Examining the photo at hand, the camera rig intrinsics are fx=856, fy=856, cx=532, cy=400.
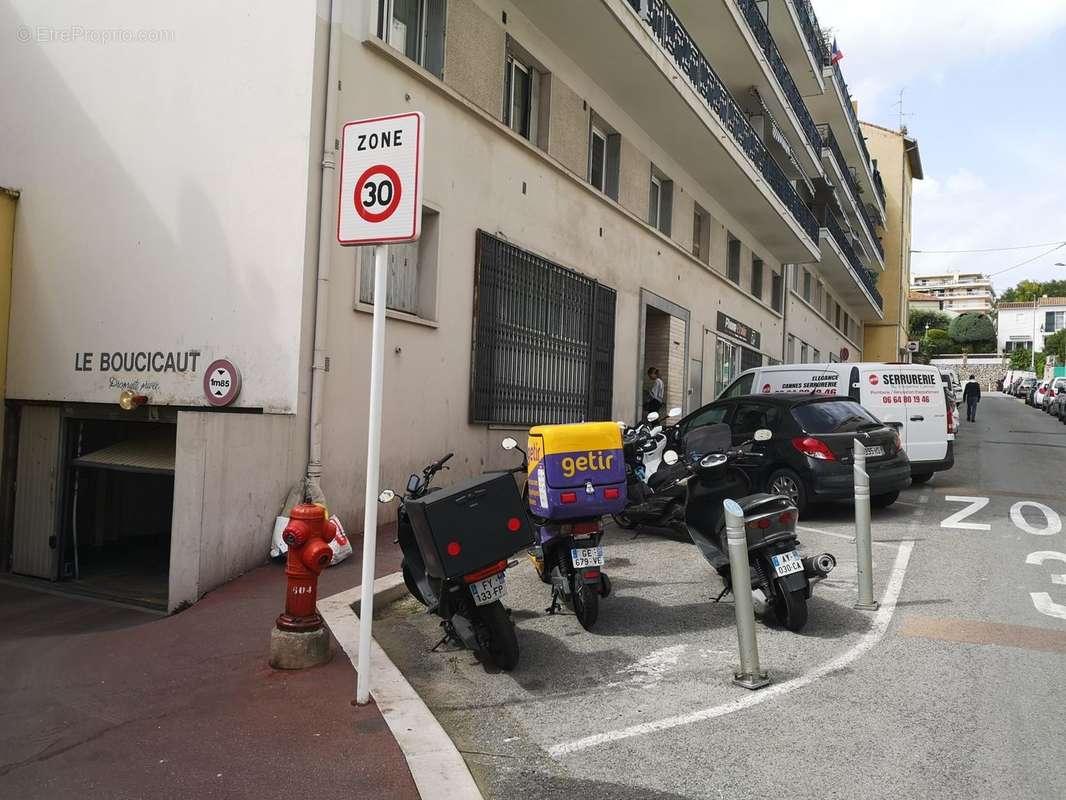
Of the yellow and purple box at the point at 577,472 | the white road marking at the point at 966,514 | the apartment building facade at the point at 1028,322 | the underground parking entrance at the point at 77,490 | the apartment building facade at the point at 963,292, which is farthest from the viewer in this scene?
the apartment building facade at the point at 963,292

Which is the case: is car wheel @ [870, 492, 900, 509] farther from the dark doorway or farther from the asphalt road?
the dark doorway

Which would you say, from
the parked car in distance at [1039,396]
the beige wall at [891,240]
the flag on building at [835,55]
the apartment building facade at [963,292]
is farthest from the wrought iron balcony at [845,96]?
the apartment building facade at [963,292]

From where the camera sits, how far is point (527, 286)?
477 inches

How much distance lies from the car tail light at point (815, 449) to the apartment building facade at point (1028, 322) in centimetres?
10600

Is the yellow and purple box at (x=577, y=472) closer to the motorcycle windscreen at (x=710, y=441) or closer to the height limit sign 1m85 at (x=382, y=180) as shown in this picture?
the motorcycle windscreen at (x=710, y=441)

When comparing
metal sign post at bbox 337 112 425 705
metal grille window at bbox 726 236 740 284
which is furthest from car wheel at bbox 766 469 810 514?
metal grille window at bbox 726 236 740 284

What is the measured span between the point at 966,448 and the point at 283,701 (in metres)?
21.2

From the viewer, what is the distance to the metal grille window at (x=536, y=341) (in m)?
11.1

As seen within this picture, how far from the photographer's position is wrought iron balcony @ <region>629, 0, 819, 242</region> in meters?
13.5

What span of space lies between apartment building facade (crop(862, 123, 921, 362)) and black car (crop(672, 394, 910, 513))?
4334cm

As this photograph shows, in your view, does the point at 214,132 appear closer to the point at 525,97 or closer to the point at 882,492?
the point at 525,97

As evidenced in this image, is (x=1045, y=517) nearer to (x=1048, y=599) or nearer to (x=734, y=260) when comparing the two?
(x=1048, y=599)

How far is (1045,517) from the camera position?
10711 millimetres

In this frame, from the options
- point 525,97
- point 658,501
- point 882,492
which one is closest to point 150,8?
point 525,97
